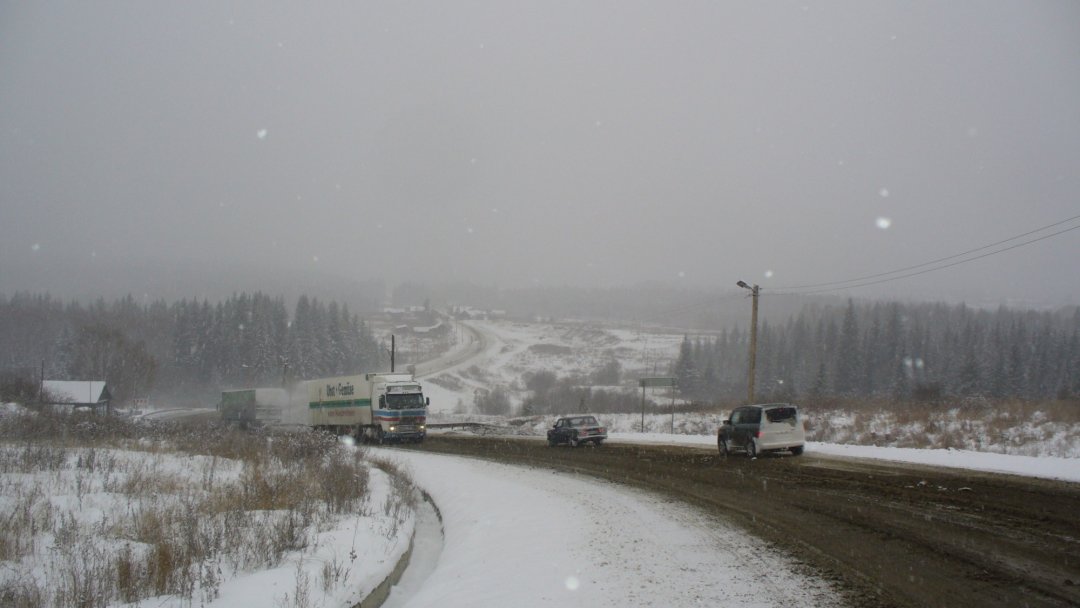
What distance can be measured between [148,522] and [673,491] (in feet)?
36.2

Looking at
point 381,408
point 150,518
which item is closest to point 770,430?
point 150,518

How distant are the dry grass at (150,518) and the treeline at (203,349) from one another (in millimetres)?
90805

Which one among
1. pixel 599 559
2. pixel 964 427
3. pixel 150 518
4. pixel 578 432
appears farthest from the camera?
pixel 578 432

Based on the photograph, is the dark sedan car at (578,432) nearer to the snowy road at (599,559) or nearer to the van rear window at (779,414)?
the van rear window at (779,414)

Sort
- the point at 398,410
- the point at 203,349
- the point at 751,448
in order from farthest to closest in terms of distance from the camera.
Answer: the point at 203,349, the point at 398,410, the point at 751,448

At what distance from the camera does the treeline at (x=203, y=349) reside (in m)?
105

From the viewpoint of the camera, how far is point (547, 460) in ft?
87.0

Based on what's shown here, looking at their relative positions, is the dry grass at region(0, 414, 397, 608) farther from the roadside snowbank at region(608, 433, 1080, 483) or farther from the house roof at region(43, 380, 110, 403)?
the house roof at region(43, 380, 110, 403)

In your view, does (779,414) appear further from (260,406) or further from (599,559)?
(260,406)

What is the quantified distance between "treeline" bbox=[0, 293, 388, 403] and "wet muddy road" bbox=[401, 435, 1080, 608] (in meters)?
97.3

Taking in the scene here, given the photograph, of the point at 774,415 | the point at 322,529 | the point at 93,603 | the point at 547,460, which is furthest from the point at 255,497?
the point at 774,415

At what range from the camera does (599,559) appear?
9672 mm

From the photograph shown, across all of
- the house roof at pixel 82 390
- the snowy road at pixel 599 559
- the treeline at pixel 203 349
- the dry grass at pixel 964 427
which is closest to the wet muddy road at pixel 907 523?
the snowy road at pixel 599 559

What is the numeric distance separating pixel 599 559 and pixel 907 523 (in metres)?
5.16
